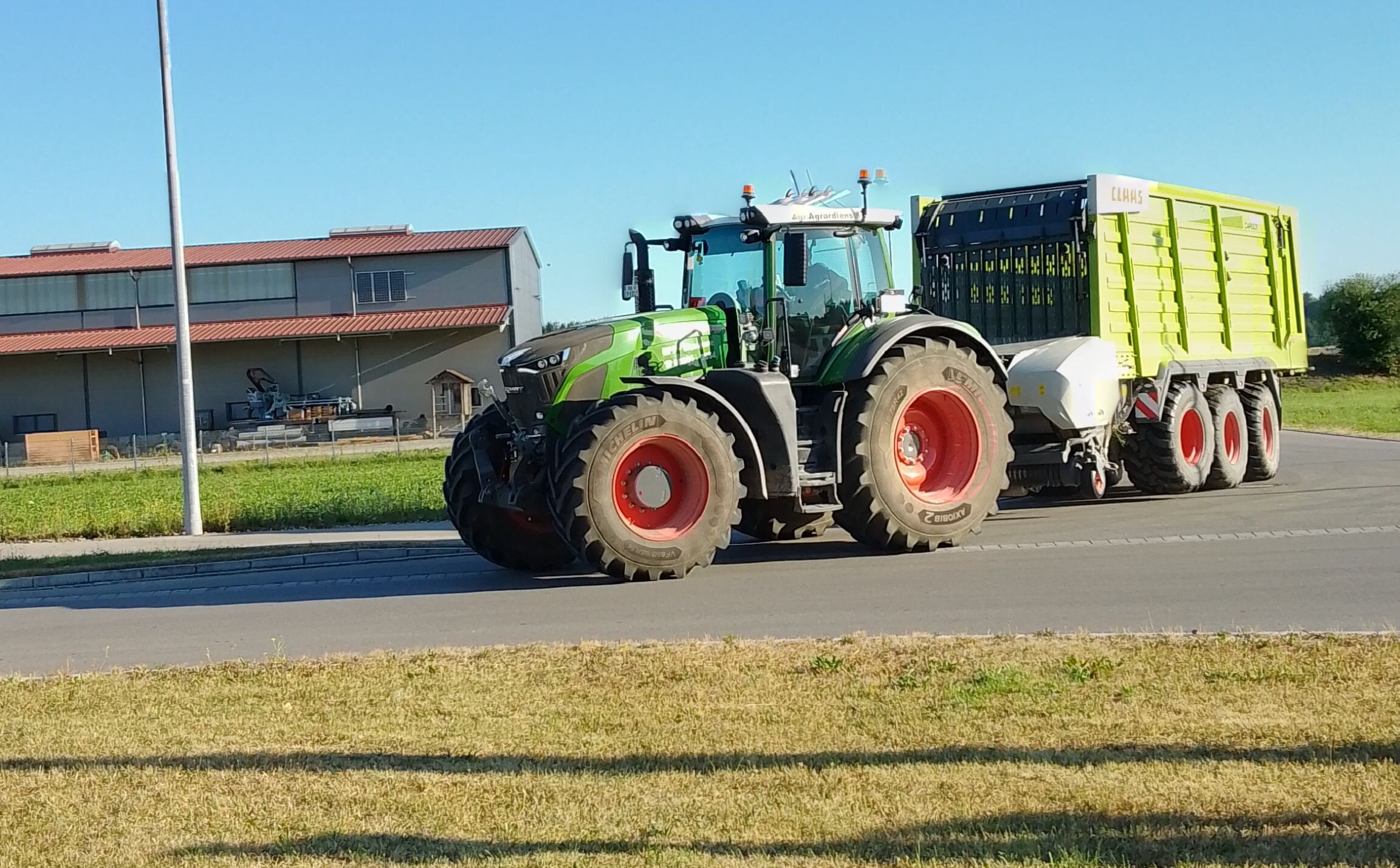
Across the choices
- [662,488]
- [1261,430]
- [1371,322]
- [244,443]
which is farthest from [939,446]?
[1371,322]

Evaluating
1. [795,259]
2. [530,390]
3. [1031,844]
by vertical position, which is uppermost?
[795,259]

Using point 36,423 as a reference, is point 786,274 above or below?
below

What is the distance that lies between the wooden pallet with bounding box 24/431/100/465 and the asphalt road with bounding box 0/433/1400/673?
37.1 meters

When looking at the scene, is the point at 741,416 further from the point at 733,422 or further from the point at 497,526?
the point at 497,526

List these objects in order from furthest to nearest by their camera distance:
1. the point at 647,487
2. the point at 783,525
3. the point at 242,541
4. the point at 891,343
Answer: the point at 242,541, the point at 783,525, the point at 891,343, the point at 647,487

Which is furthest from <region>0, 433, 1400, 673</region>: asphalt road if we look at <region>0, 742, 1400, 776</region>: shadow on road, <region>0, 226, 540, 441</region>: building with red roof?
<region>0, 226, 540, 441</region>: building with red roof

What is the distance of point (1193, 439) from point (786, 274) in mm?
6944

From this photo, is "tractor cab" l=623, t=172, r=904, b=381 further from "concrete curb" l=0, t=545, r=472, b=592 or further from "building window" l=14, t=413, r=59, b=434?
"building window" l=14, t=413, r=59, b=434

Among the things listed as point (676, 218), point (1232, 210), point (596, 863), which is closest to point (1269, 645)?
point (596, 863)

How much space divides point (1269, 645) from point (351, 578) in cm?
880

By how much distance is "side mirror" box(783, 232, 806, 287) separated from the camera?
40.3 feet

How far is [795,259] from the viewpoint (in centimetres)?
1230

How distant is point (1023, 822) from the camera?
16.4ft

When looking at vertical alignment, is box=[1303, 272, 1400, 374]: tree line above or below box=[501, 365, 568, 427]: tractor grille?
above
